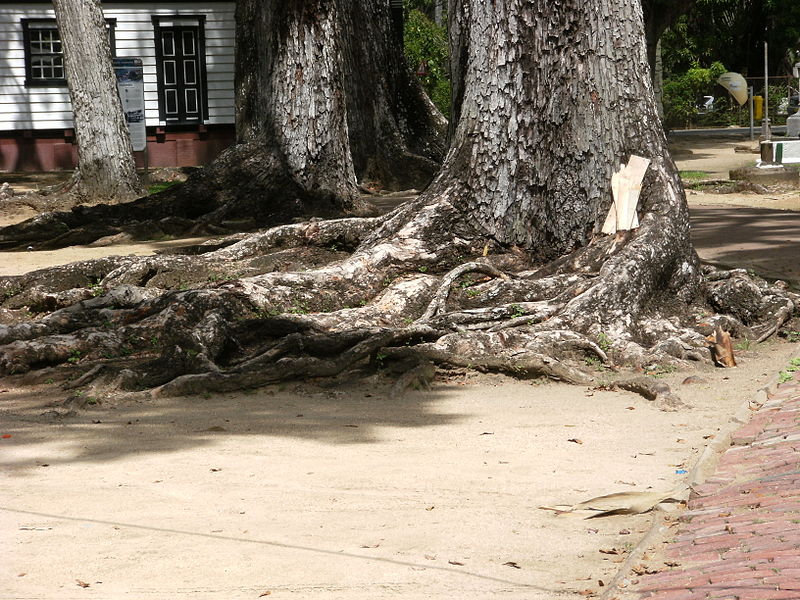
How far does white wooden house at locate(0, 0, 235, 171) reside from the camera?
2661 cm

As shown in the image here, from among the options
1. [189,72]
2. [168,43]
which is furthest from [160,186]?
[168,43]

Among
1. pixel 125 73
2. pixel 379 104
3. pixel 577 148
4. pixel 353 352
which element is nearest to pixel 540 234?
pixel 577 148

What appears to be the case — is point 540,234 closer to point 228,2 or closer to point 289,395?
point 289,395

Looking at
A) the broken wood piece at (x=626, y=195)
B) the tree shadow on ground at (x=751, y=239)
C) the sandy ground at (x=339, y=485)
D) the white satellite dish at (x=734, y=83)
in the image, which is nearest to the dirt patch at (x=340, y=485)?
the sandy ground at (x=339, y=485)

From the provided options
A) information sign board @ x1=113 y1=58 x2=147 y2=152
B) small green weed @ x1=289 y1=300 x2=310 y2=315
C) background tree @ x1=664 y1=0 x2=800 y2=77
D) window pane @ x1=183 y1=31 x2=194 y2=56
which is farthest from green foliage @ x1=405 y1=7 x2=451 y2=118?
small green weed @ x1=289 y1=300 x2=310 y2=315

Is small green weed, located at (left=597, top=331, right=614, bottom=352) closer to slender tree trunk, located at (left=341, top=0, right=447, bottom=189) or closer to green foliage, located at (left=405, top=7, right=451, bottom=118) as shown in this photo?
slender tree trunk, located at (left=341, top=0, right=447, bottom=189)

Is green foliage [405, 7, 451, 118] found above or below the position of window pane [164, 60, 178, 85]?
above

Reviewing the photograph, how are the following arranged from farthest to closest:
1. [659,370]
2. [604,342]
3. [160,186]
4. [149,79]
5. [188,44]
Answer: [188,44]
[149,79]
[160,186]
[604,342]
[659,370]

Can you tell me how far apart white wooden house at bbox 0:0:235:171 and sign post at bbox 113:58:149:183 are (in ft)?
11.6

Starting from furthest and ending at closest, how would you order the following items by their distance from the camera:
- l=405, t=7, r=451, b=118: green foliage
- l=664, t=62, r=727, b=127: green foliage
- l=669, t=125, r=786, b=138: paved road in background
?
l=664, t=62, r=727, b=127: green foliage < l=669, t=125, r=786, b=138: paved road in background < l=405, t=7, r=451, b=118: green foliage

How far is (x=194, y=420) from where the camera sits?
6.88 metres

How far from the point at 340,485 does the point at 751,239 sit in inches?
341

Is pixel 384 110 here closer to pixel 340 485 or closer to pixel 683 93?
pixel 340 485

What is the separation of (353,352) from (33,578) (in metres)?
3.90
